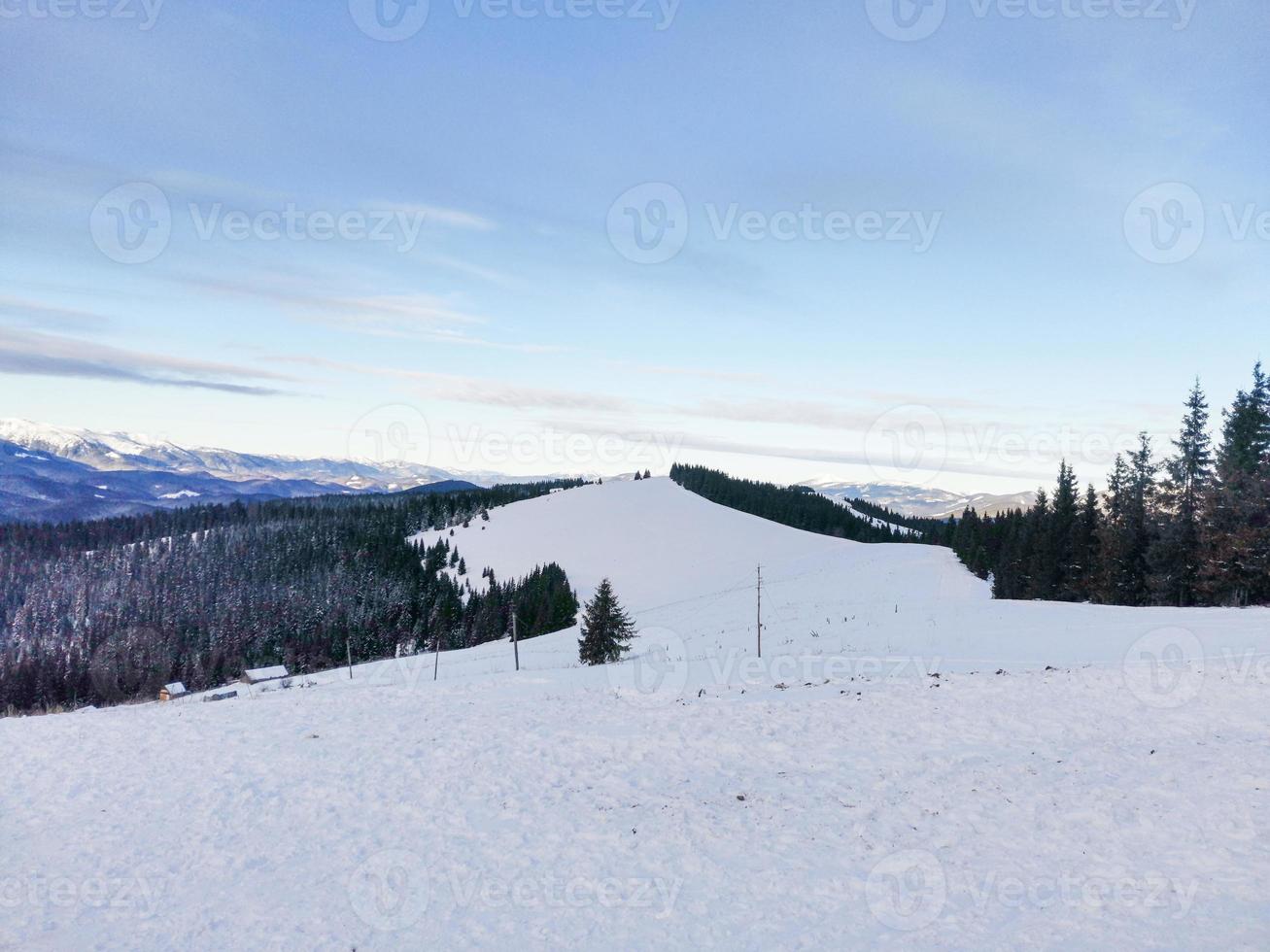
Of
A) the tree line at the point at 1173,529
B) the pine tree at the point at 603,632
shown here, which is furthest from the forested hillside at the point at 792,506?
the pine tree at the point at 603,632

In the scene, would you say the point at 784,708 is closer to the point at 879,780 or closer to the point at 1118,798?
the point at 879,780

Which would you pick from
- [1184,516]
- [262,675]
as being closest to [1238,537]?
[1184,516]

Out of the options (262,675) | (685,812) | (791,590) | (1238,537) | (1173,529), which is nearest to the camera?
(685,812)

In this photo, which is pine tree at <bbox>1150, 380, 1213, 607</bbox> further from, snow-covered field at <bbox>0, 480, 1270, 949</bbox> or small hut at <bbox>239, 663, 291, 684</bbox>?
small hut at <bbox>239, 663, 291, 684</bbox>

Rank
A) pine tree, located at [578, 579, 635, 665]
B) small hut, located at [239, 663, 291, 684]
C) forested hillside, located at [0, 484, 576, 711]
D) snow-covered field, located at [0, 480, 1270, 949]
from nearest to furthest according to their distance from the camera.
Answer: snow-covered field, located at [0, 480, 1270, 949], pine tree, located at [578, 579, 635, 665], small hut, located at [239, 663, 291, 684], forested hillside, located at [0, 484, 576, 711]

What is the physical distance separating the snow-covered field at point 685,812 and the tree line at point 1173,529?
16.4m

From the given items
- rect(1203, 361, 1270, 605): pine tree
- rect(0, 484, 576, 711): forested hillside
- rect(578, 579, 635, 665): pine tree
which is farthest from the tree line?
rect(0, 484, 576, 711): forested hillside

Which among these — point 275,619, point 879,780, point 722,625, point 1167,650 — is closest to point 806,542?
point 722,625

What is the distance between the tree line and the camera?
3650 cm

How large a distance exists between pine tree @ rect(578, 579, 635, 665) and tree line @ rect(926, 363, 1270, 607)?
35012 millimetres

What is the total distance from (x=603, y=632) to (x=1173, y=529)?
38113mm

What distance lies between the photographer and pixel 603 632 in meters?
50.4

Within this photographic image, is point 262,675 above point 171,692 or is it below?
above

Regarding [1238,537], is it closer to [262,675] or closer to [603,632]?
[603,632]
